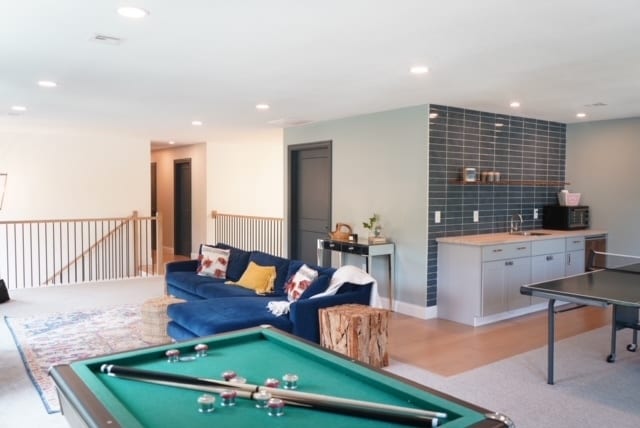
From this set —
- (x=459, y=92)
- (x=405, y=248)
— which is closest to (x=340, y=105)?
(x=459, y=92)

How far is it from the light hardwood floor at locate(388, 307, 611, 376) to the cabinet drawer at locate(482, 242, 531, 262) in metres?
0.72

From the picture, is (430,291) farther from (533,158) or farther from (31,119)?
(31,119)

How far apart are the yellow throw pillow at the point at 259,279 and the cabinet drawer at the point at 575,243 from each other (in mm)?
3728

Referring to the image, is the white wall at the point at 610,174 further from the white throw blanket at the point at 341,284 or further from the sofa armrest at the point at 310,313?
the sofa armrest at the point at 310,313

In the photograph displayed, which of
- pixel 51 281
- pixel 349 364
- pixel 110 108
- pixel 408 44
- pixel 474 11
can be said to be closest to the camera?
pixel 349 364

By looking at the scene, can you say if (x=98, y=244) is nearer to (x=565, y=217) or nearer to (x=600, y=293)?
(x=565, y=217)

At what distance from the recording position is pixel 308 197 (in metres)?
7.68

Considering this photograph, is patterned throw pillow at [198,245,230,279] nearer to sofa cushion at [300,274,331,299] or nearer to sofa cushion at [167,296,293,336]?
sofa cushion at [167,296,293,336]

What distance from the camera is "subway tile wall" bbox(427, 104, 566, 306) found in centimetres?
589

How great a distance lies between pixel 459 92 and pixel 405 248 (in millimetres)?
1890

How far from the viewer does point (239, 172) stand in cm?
1101

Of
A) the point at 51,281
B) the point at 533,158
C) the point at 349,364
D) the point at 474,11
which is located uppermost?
the point at 474,11

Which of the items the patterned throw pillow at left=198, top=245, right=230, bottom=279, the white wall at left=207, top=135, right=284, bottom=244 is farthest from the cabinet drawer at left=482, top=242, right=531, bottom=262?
the white wall at left=207, top=135, right=284, bottom=244

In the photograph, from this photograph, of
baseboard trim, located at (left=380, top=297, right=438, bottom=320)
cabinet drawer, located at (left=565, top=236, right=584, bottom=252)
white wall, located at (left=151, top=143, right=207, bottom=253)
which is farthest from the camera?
white wall, located at (left=151, top=143, right=207, bottom=253)
